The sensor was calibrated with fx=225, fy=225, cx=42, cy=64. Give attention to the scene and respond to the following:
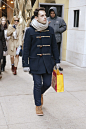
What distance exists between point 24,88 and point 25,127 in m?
2.26

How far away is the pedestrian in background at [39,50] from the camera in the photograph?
12.8 feet

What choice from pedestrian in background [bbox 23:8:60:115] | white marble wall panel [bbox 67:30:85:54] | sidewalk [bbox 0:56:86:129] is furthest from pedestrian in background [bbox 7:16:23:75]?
pedestrian in background [bbox 23:8:60:115]

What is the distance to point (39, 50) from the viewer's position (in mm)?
3969

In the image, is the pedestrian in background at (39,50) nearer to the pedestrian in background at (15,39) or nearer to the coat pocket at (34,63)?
the coat pocket at (34,63)

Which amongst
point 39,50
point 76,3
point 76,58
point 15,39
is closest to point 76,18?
point 76,3

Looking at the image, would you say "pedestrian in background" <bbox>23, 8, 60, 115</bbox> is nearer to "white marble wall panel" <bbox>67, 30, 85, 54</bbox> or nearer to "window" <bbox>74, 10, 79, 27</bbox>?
"white marble wall panel" <bbox>67, 30, 85, 54</bbox>

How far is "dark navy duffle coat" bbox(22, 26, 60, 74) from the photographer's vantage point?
12.9ft

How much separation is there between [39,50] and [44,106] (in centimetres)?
126

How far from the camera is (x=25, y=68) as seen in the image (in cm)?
393

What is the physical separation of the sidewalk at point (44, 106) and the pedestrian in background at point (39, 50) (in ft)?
1.05

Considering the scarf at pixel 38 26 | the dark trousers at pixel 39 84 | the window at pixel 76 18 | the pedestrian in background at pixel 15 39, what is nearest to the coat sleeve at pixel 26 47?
the scarf at pixel 38 26

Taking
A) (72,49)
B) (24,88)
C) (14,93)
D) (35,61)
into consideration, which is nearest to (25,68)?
(35,61)

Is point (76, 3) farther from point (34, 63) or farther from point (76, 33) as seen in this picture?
point (34, 63)

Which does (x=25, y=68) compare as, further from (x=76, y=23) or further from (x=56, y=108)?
(x=76, y=23)
